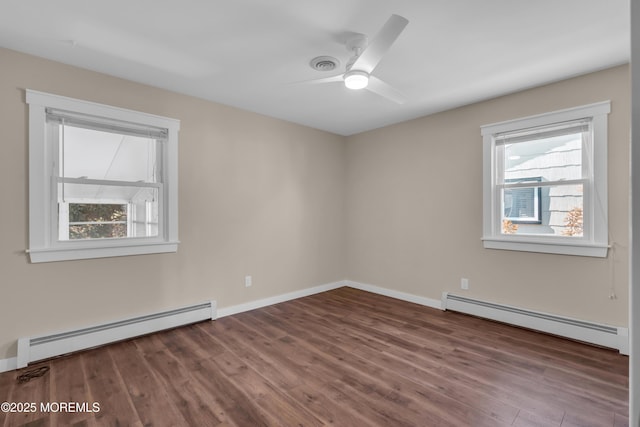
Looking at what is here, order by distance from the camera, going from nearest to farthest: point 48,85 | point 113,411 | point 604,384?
point 113,411, point 604,384, point 48,85

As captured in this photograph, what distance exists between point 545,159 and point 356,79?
2.27 metres

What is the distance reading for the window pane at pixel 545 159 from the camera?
306 cm

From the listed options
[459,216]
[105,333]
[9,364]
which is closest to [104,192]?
[105,333]

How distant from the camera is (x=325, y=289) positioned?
482 cm

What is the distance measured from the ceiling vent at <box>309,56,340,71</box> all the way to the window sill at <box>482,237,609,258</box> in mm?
2448

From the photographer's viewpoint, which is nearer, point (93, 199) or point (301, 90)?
point (93, 199)

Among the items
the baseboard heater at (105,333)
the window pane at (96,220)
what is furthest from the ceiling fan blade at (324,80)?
the baseboard heater at (105,333)

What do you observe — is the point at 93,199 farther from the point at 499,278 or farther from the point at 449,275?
the point at 499,278

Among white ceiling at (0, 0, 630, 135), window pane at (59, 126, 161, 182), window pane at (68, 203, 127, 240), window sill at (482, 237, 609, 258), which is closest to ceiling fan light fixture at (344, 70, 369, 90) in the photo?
white ceiling at (0, 0, 630, 135)

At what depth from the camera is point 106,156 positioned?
3.03 m

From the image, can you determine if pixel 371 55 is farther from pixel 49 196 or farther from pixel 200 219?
pixel 49 196

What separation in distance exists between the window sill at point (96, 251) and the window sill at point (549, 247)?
3410 mm

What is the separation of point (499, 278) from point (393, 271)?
136cm

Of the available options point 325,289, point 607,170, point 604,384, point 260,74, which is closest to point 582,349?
point 604,384
